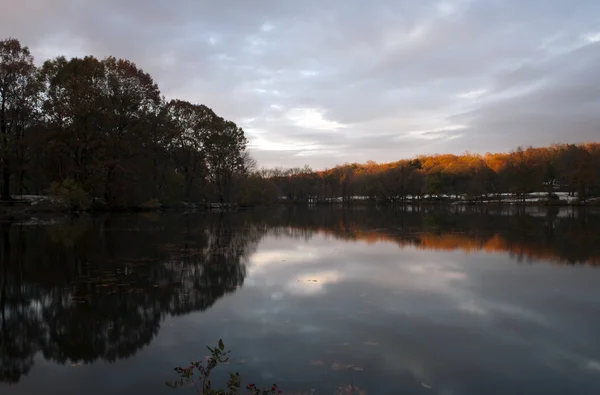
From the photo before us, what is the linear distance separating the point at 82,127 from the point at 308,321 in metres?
38.0

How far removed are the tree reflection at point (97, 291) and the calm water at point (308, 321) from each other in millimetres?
37

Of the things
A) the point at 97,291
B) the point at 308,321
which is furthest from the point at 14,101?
the point at 308,321

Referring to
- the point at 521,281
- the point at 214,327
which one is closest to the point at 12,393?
the point at 214,327

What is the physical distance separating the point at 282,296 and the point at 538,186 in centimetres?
8385

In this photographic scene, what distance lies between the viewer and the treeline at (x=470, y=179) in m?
66.8

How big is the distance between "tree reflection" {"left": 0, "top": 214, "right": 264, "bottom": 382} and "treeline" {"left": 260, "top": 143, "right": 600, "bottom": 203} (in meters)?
67.8

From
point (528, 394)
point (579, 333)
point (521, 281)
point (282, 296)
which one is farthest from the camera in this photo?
point (521, 281)

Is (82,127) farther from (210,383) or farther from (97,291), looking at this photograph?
(210,383)

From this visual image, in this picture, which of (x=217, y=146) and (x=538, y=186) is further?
(x=538, y=186)

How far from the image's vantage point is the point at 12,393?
454cm

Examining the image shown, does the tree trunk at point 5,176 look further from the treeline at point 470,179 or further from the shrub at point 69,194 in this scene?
the treeline at point 470,179

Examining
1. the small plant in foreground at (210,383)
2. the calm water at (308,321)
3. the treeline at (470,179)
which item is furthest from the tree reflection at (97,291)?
the treeline at (470,179)

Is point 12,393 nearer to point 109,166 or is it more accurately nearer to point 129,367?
point 129,367

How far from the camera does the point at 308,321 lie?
7031 millimetres
